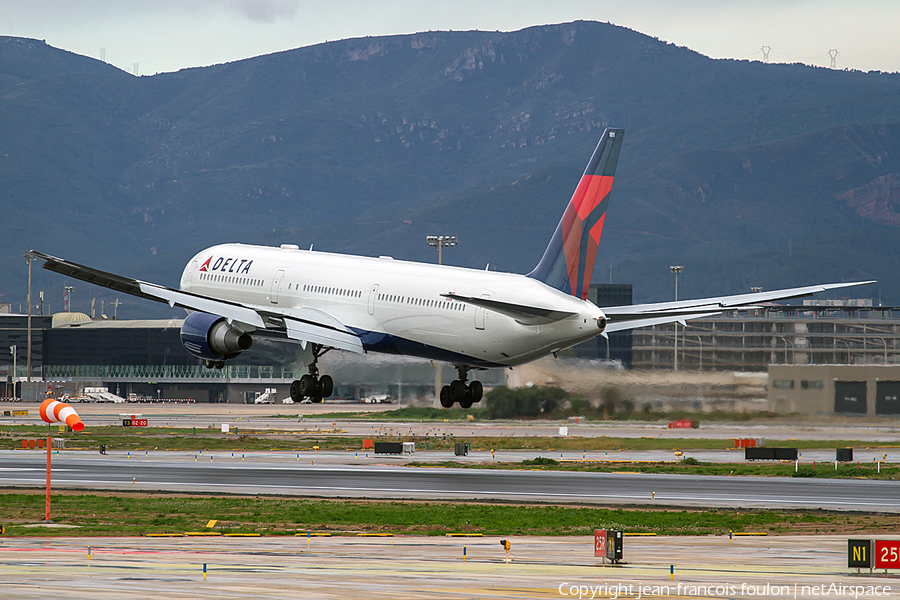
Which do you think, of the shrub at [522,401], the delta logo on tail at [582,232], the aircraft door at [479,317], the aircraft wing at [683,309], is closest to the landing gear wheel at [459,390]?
the aircraft door at [479,317]

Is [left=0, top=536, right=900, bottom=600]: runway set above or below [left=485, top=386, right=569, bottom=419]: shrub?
below

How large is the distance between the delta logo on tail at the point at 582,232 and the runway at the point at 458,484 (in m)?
10.2

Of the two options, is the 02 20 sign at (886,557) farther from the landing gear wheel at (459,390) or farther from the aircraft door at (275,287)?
the aircraft door at (275,287)

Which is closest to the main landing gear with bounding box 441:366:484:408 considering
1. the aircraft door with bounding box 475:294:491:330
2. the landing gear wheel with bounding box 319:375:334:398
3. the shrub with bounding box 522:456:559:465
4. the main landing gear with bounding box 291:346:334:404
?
the landing gear wheel with bounding box 319:375:334:398

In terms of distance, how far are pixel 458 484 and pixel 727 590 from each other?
31234 mm

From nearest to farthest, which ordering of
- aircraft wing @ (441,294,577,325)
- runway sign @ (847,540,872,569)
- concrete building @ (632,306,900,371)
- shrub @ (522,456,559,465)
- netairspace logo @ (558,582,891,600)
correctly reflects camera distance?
netairspace logo @ (558,582,891,600) < runway sign @ (847,540,872,569) < aircraft wing @ (441,294,577,325) < shrub @ (522,456,559,465) < concrete building @ (632,306,900,371)

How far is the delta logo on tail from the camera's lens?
4853cm

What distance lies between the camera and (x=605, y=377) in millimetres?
84062

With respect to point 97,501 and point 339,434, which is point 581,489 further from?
point 339,434

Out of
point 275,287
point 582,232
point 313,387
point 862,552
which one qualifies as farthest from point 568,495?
point 862,552

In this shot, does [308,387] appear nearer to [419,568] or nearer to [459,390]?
[459,390]

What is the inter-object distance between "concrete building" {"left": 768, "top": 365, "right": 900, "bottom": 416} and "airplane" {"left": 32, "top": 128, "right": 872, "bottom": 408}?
35280 mm

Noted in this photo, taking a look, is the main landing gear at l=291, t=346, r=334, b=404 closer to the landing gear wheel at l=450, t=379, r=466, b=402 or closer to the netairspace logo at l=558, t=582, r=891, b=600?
the landing gear wheel at l=450, t=379, r=466, b=402

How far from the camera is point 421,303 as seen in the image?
51969 mm
